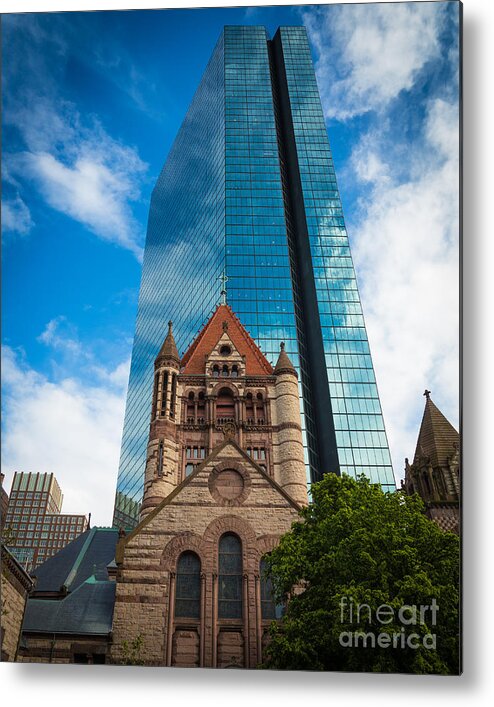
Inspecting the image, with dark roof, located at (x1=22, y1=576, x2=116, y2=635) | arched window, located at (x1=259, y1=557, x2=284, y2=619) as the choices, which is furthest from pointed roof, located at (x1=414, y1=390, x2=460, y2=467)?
dark roof, located at (x1=22, y1=576, x2=116, y2=635)

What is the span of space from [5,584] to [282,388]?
21.7 m

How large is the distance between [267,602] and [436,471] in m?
11.6

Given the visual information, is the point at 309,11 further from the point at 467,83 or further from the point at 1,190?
the point at 1,190

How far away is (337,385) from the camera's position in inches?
2183

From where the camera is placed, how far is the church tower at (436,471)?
68.4ft

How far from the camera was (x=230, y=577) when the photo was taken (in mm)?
16062

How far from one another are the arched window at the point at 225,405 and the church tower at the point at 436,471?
10.2 metres

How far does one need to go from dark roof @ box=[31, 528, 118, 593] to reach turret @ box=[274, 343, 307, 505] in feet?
29.5

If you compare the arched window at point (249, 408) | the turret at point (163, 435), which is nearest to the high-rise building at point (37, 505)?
the turret at point (163, 435)

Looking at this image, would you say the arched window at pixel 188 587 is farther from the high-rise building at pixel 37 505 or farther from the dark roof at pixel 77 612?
the high-rise building at pixel 37 505

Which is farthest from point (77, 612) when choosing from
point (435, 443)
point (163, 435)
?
point (435, 443)

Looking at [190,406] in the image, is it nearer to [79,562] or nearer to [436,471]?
[79,562]

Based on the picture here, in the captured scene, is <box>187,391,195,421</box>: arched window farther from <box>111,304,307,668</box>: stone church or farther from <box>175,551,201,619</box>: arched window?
<box>175,551,201,619</box>: arched window

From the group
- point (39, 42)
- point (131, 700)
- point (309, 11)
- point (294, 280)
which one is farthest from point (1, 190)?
point (294, 280)
